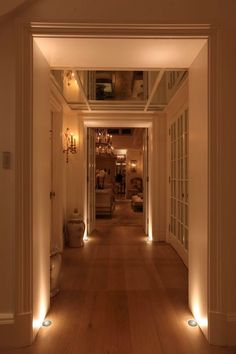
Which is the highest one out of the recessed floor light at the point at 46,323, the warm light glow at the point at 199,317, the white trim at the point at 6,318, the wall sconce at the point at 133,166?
the wall sconce at the point at 133,166

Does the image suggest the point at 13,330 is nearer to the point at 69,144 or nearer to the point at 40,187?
the point at 40,187

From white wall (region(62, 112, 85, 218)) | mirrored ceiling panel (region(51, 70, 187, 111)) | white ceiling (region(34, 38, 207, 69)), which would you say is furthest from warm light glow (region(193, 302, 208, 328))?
white wall (region(62, 112, 85, 218))

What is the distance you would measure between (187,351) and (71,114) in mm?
4216

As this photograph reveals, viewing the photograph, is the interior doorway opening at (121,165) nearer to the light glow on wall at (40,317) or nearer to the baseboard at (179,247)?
the baseboard at (179,247)

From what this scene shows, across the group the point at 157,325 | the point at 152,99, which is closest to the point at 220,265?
the point at 157,325

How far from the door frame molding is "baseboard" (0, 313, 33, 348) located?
0.07ft

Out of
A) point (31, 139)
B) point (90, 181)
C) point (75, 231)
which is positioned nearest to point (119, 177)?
point (90, 181)

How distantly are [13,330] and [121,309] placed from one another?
0.98m

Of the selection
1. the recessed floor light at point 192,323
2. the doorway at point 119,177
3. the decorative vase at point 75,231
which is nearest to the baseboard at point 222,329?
the recessed floor light at point 192,323

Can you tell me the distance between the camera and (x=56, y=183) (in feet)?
14.3

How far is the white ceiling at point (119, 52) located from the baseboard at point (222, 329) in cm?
206

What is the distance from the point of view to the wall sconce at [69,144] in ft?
15.7

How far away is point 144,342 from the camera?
1912mm

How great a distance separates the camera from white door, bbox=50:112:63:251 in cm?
429
